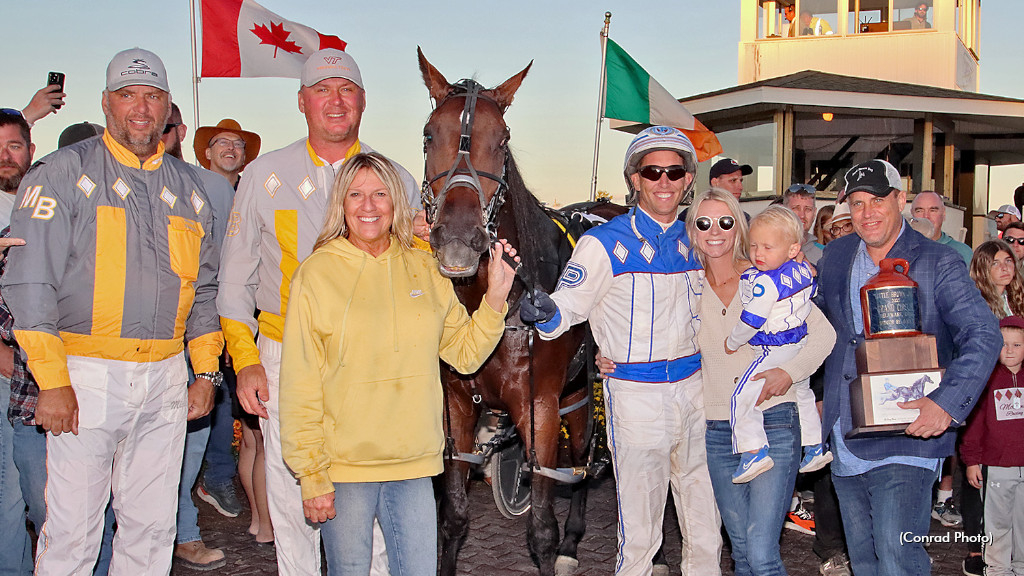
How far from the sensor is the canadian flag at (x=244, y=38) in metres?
8.63

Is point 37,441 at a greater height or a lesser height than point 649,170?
lesser

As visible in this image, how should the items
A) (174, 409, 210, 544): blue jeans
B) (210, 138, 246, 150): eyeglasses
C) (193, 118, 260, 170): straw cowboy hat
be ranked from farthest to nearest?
(193, 118, 260, 170): straw cowboy hat → (210, 138, 246, 150): eyeglasses → (174, 409, 210, 544): blue jeans

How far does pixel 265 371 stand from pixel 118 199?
979 millimetres

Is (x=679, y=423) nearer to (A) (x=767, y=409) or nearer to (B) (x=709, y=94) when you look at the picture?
(A) (x=767, y=409)

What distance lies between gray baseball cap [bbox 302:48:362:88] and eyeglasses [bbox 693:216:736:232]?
1730mm

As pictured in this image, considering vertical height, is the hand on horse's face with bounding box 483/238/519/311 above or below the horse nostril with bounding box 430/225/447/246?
below

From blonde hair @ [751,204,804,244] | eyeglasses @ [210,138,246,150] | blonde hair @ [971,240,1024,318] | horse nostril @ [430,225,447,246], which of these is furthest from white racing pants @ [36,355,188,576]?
blonde hair @ [971,240,1024,318]

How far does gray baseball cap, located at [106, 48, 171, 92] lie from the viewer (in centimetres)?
372

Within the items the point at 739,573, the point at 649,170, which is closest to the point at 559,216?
the point at 649,170

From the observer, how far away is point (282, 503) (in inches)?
153

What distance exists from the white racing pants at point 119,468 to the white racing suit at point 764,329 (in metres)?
2.47

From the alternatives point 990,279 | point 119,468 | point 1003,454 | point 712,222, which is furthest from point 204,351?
point 990,279

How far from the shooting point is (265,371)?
3.89 metres

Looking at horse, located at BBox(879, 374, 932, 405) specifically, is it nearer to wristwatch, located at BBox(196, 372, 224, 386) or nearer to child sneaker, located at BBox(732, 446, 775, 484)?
child sneaker, located at BBox(732, 446, 775, 484)
